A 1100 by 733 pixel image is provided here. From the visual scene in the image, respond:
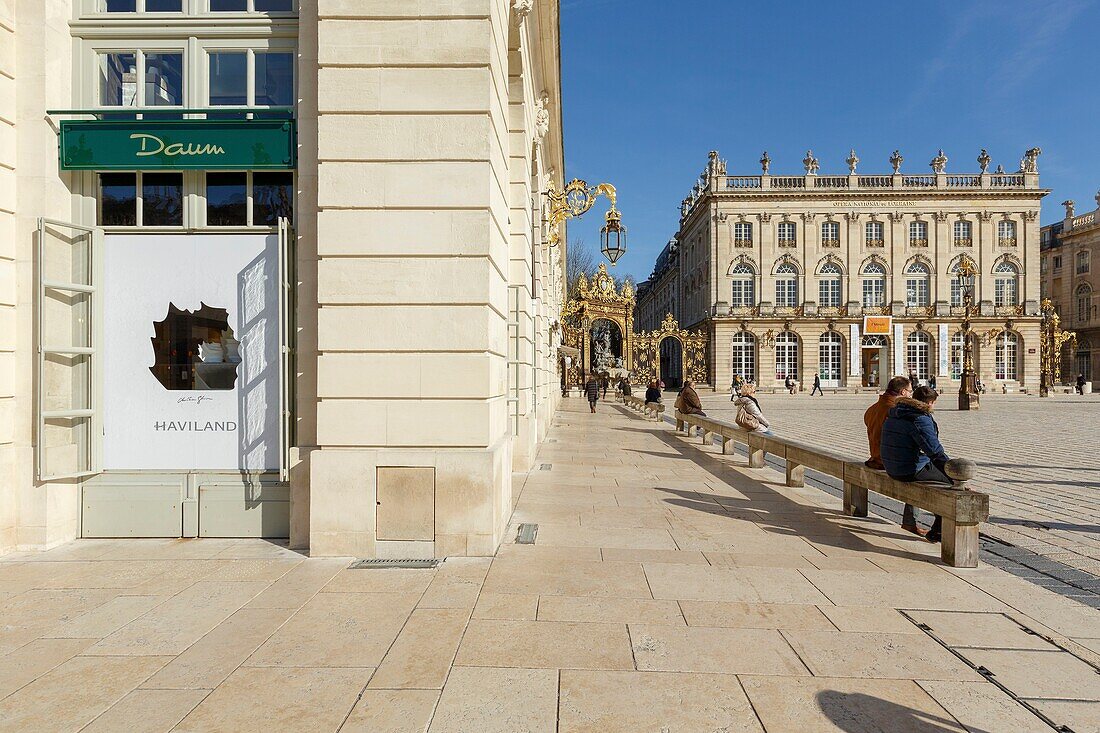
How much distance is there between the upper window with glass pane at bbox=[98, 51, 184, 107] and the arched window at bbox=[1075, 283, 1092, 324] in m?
86.0

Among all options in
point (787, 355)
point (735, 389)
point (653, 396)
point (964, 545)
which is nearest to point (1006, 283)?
point (787, 355)

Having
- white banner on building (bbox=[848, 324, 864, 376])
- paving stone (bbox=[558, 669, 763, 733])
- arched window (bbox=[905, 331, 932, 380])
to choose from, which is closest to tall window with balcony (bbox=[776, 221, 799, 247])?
white banner on building (bbox=[848, 324, 864, 376])

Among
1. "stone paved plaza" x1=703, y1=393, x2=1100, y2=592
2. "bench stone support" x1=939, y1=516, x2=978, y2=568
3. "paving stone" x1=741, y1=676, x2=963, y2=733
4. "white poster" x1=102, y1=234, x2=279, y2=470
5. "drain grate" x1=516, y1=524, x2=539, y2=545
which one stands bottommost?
"stone paved plaza" x1=703, y1=393, x2=1100, y2=592

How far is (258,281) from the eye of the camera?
564 cm

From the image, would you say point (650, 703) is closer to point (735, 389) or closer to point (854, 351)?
point (735, 389)

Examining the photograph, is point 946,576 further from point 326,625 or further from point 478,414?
point 326,625

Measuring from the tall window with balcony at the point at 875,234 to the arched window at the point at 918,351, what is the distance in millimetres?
8474

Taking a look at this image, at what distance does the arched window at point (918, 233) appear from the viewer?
54.8 m

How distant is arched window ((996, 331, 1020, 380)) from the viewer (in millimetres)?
54281

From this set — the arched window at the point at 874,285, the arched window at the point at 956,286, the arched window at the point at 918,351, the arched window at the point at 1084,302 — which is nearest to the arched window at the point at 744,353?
the arched window at the point at 874,285

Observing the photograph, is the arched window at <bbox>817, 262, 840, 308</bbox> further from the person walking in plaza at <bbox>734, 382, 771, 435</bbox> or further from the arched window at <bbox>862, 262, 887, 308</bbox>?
the person walking in plaza at <bbox>734, 382, 771, 435</bbox>

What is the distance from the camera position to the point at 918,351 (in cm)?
5450

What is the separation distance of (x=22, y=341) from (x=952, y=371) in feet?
207

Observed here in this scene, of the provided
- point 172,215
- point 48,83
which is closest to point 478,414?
point 172,215
